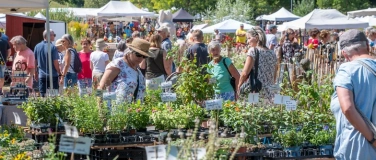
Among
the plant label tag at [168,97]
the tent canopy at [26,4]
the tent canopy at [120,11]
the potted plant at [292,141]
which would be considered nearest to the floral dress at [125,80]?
the plant label tag at [168,97]

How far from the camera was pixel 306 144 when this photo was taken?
5.73 m

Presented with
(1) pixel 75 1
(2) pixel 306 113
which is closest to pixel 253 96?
(2) pixel 306 113

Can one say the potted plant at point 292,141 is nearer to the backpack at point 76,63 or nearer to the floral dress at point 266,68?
the floral dress at point 266,68

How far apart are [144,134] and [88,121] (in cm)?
47

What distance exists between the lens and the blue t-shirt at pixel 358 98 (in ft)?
13.4

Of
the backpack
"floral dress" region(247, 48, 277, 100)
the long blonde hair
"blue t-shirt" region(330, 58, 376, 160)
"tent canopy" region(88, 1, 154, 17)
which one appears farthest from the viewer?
"tent canopy" region(88, 1, 154, 17)

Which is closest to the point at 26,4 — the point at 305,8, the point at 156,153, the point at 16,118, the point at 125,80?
the point at 16,118

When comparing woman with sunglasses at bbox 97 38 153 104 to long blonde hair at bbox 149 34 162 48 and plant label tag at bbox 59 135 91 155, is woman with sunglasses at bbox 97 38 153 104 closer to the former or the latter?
long blonde hair at bbox 149 34 162 48

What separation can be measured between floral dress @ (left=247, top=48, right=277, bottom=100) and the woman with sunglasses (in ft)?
5.91

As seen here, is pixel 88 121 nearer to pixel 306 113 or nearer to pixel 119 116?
pixel 119 116

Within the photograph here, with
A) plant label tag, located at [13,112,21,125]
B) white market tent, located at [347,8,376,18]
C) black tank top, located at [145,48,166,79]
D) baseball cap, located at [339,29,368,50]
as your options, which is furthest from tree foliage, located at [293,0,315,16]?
baseball cap, located at [339,29,368,50]

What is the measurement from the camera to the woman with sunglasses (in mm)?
6551

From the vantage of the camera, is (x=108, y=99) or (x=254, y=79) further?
(x=254, y=79)

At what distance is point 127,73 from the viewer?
21.5ft
